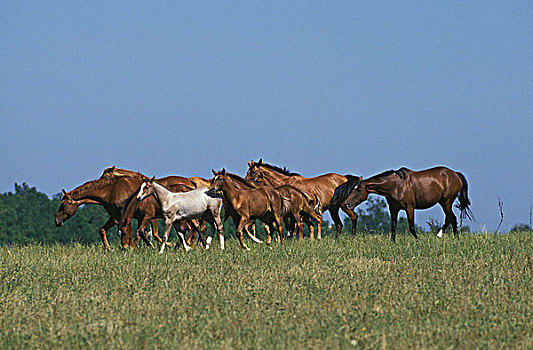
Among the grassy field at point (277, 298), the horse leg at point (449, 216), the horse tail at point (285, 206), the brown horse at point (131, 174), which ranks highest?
the brown horse at point (131, 174)

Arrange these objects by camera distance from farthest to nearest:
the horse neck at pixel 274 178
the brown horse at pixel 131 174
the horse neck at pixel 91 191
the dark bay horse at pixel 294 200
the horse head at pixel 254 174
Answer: the horse neck at pixel 274 178 → the horse head at pixel 254 174 → the brown horse at pixel 131 174 → the dark bay horse at pixel 294 200 → the horse neck at pixel 91 191

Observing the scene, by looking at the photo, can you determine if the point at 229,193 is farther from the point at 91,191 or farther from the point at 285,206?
the point at 91,191

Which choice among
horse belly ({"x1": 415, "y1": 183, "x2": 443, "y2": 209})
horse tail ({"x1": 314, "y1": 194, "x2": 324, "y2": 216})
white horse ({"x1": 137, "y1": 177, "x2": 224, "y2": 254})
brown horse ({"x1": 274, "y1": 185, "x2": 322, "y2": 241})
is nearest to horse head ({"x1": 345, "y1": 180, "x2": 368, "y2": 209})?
horse belly ({"x1": 415, "y1": 183, "x2": 443, "y2": 209})

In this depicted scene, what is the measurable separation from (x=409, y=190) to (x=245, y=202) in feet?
13.6

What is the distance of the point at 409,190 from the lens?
17.4 metres

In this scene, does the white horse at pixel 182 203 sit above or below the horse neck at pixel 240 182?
below

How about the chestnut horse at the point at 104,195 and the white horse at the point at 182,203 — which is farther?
the chestnut horse at the point at 104,195

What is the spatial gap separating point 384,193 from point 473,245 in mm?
2575

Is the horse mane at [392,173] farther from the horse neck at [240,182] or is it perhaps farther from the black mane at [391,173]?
the horse neck at [240,182]

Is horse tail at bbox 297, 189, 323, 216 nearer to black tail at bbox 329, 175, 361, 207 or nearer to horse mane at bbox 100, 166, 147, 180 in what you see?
black tail at bbox 329, 175, 361, 207

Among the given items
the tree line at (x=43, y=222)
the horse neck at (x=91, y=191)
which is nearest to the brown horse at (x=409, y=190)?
the horse neck at (x=91, y=191)

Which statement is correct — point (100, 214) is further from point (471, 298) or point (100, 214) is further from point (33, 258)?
point (471, 298)

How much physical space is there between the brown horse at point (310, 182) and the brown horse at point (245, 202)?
363 centimetres

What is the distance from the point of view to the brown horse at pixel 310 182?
2102cm
